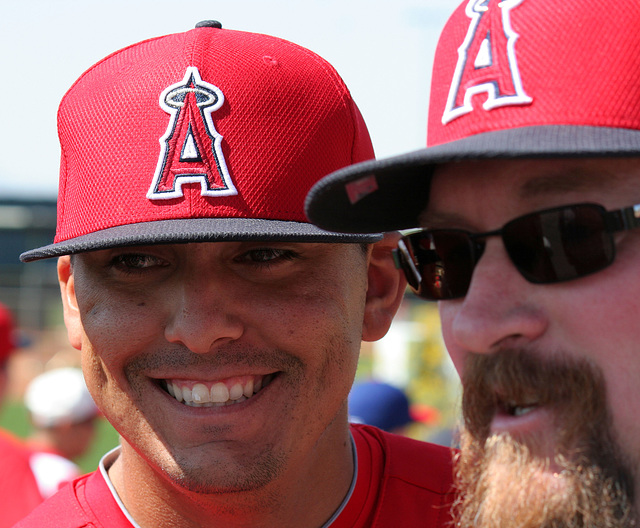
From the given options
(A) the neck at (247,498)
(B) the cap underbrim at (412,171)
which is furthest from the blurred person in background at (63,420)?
(B) the cap underbrim at (412,171)

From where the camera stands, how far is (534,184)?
1732 millimetres

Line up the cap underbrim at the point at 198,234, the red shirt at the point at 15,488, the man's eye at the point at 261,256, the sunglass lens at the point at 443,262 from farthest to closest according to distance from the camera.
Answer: the red shirt at the point at 15,488, the man's eye at the point at 261,256, the cap underbrim at the point at 198,234, the sunglass lens at the point at 443,262

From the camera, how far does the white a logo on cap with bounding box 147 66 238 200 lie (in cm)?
216

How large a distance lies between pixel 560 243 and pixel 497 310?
7.9 inches

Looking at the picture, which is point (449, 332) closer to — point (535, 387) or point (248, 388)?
point (535, 387)

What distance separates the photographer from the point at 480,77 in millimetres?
1832

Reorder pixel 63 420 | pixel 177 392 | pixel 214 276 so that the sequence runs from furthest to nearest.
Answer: pixel 63 420, pixel 177 392, pixel 214 276

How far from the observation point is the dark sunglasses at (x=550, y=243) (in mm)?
1638

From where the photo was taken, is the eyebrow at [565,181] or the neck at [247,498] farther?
the neck at [247,498]

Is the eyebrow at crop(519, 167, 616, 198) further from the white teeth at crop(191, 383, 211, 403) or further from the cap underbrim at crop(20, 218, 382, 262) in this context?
the white teeth at crop(191, 383, 211, 403)

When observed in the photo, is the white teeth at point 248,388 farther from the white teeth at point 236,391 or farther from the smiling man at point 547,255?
the smiling man at point 547,255

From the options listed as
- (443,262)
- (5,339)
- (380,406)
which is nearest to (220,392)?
(443,262)

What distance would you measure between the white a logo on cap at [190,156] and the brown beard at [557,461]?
0.89m

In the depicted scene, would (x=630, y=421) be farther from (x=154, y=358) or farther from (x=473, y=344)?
(x=154, y=358)
